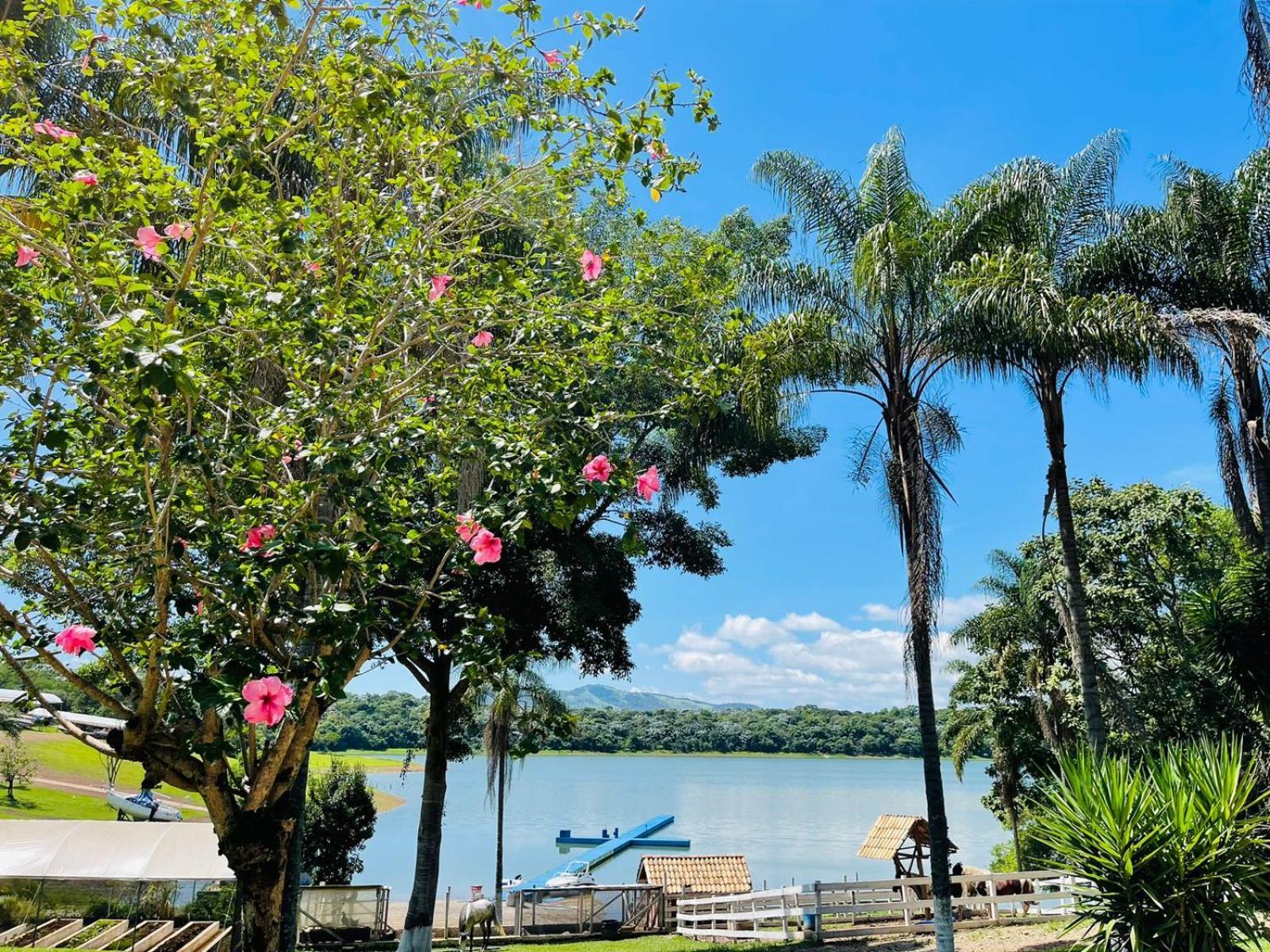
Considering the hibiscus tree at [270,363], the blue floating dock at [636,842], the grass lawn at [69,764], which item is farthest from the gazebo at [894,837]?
the grass lawn at [69,764]

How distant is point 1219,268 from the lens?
14.4 m

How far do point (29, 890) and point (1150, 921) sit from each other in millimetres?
17729

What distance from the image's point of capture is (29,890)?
54.2 ft

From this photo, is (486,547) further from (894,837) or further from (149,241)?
(894,837)

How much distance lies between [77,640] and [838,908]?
48.6ft

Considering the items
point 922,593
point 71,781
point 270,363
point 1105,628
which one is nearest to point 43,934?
point 270,363

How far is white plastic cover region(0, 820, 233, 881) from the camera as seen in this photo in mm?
14734

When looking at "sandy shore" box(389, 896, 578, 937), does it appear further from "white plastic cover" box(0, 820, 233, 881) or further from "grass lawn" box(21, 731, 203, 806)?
"grass lawn" box(21, 731, 203, 806)

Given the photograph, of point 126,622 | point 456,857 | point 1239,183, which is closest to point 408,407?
point 126,622

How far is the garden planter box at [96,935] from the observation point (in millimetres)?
14102

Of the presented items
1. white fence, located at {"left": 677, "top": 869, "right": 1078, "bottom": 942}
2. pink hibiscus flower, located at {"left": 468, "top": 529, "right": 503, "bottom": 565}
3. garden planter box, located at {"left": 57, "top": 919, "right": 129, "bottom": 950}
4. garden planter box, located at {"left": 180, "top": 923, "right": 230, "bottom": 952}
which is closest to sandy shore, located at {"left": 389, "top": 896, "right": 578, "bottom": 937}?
white fence, located at {"left": 677, "top": 869, "right": 1078, "bottom": 942}

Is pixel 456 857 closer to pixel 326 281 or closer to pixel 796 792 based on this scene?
pixel 326 281

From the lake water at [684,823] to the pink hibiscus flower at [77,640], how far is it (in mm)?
18757

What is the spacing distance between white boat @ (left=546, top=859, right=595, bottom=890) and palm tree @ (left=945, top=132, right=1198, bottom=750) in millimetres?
16089
